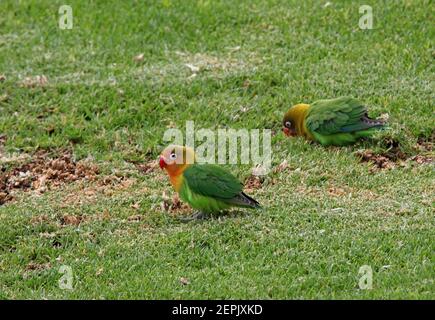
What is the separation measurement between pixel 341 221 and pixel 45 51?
4.80 meters

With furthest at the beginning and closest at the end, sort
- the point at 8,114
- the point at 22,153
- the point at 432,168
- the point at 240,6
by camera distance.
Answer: the point at 240,6
the point at 8,114
the point at 22,153
the point at 432,168

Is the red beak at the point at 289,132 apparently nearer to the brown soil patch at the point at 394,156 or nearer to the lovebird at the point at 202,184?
the brown soil patch at the point at 394,156

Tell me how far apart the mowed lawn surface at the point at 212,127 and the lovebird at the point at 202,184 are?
166mm

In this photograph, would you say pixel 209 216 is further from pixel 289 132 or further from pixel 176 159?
pixel 289 132

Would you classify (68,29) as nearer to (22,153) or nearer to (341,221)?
(22,153)

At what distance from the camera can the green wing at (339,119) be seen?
817cm

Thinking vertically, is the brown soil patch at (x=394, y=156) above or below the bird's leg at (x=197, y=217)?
above

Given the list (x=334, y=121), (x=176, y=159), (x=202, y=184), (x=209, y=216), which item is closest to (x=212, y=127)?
(x=334, y=121)

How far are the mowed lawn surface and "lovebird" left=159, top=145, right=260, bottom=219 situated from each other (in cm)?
17

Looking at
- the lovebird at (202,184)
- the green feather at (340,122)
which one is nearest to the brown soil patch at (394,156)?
the green feather at (340,122)

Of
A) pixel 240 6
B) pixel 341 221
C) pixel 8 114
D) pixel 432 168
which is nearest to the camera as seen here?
pixel 341 221

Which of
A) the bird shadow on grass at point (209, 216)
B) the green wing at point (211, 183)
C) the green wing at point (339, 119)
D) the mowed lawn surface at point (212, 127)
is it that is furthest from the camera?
the green wing at point (339, 119)

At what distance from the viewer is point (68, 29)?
10.7m
